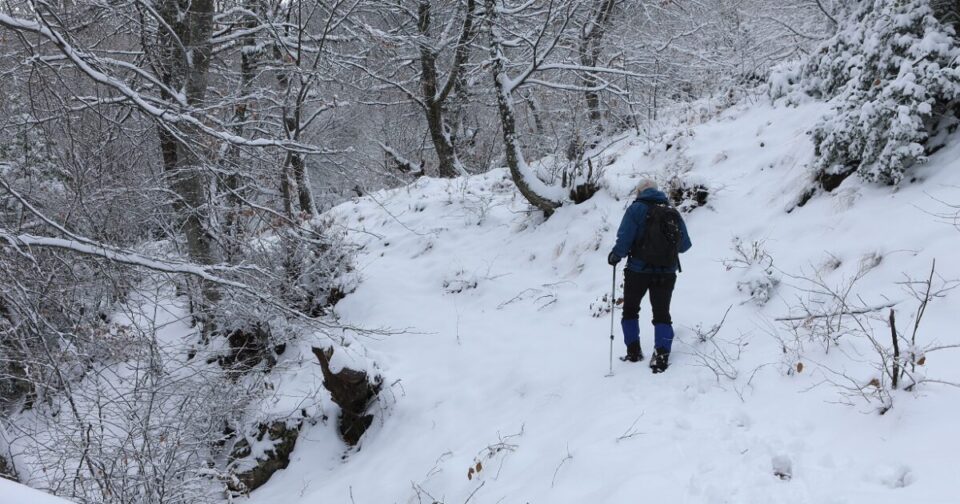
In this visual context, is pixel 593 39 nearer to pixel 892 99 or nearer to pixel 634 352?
pixel 892 99

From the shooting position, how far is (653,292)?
549 cm

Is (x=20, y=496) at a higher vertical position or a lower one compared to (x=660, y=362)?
higher

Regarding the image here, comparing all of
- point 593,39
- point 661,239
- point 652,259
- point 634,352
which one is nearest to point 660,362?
point 634,352

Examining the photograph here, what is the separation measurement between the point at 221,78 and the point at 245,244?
3932 millimetres

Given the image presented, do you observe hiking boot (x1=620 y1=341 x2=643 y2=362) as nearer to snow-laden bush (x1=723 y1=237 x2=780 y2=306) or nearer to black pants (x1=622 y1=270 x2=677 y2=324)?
black pants (x1=622 y1=270 x2=677 y2=324)

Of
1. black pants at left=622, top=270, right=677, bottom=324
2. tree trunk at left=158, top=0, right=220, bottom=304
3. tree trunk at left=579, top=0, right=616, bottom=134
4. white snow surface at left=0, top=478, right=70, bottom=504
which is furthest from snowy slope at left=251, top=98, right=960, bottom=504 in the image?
white snow surface at left=0, top=478, right=70, bottom=504

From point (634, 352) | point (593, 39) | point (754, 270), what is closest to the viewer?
point (634, 352)

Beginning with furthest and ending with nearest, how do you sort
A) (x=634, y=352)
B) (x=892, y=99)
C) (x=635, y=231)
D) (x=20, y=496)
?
(x=892, y=99), (x=634, y=352), (x=635, y=231), (x=20, y=496)

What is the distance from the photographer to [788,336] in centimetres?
507

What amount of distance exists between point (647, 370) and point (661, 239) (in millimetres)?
1250

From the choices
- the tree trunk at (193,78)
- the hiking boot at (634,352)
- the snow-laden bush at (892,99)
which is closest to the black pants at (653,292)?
the hiking boot at (634,352)

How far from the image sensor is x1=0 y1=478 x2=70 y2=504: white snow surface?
110 cm

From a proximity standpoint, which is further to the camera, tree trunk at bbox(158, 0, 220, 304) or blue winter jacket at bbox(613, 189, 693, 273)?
tree trunk at bbox(158, 0, 220, 304)

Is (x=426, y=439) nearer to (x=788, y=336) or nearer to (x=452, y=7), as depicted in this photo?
(x=788, y=336)
